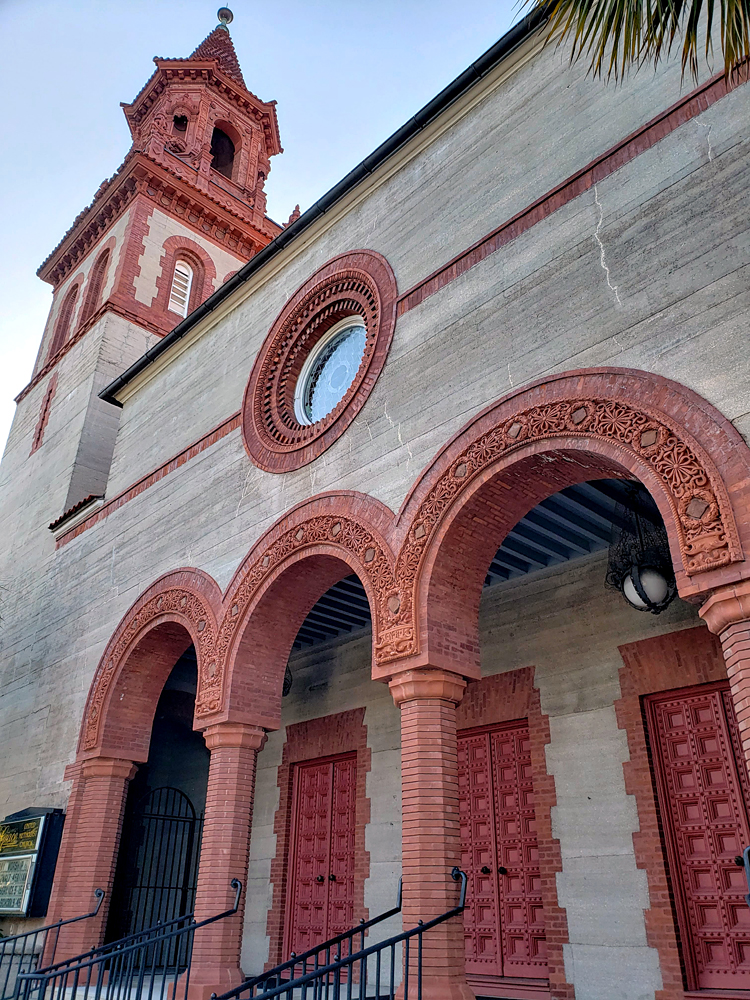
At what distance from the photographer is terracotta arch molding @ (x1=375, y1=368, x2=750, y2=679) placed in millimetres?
4855

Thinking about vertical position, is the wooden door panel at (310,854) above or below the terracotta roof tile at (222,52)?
below

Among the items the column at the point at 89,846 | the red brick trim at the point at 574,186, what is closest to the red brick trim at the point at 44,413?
the column at the point at 89,846

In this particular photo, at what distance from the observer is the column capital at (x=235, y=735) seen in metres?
8.20

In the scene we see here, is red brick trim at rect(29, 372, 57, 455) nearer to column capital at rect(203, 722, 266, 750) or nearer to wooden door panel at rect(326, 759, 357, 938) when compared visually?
wooden door panel at rect(326, 759, 357, 938)

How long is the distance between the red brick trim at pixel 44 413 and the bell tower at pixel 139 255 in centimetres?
4

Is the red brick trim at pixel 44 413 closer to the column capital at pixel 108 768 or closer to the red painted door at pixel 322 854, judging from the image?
the column capital at pixel 108 768

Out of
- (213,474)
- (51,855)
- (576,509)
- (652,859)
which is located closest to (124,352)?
(213,474)

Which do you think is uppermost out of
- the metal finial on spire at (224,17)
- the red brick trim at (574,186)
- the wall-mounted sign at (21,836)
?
the metal finial on spire at (224,17)

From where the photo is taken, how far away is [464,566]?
22.1 ft

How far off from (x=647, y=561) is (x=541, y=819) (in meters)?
2.76

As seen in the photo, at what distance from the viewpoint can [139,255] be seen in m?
17.2

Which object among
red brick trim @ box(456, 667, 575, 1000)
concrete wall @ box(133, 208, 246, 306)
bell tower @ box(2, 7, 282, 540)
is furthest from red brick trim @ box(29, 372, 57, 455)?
red brick trim @ box(456, 667, 575, 1000)

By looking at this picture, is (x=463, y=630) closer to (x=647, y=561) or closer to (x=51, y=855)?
(x=647, y=561)

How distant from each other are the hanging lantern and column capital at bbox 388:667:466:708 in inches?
72.7
